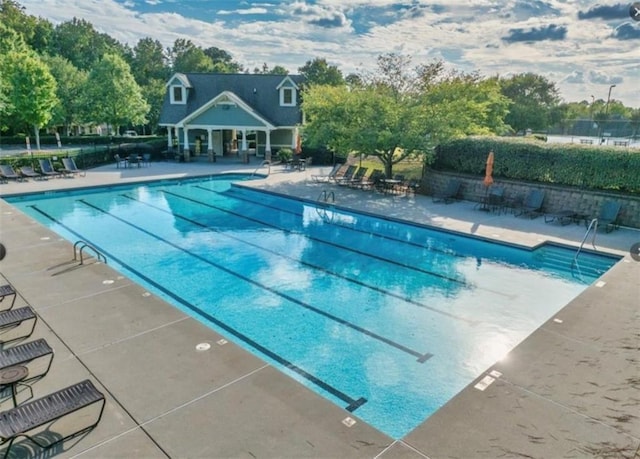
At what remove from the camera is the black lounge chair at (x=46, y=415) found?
3.60 meters

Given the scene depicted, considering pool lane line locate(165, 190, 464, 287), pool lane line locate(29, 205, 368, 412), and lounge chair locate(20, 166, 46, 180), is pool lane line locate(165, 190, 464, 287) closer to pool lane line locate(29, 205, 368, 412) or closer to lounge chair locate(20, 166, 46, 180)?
pool lane line locate(29, 205, 368, 412)

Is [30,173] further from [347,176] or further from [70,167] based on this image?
[347,176]

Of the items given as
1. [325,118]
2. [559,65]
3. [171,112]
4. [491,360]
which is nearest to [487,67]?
[559,65]

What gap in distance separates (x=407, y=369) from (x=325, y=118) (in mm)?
14974

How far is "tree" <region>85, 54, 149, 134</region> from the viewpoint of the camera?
3206 cm

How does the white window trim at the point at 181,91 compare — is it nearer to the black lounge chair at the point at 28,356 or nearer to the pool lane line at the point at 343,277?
the pool lane line at the point at 343,277

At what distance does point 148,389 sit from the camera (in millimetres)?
4738

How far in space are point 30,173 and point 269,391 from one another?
2005 cm

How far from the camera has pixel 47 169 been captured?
20312 mm

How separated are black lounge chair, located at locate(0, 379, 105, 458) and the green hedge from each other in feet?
51.7

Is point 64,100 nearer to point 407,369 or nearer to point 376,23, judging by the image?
point 376,23

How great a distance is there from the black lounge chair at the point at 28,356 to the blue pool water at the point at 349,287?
2847 mm

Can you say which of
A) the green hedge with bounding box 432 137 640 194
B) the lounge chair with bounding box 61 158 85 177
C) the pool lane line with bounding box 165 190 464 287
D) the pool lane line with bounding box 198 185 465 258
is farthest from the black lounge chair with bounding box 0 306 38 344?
the lounge chair with bounding box 61 158 85 177

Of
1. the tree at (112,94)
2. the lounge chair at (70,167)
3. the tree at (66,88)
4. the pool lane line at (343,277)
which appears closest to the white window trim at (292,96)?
the tree at (112,94)
